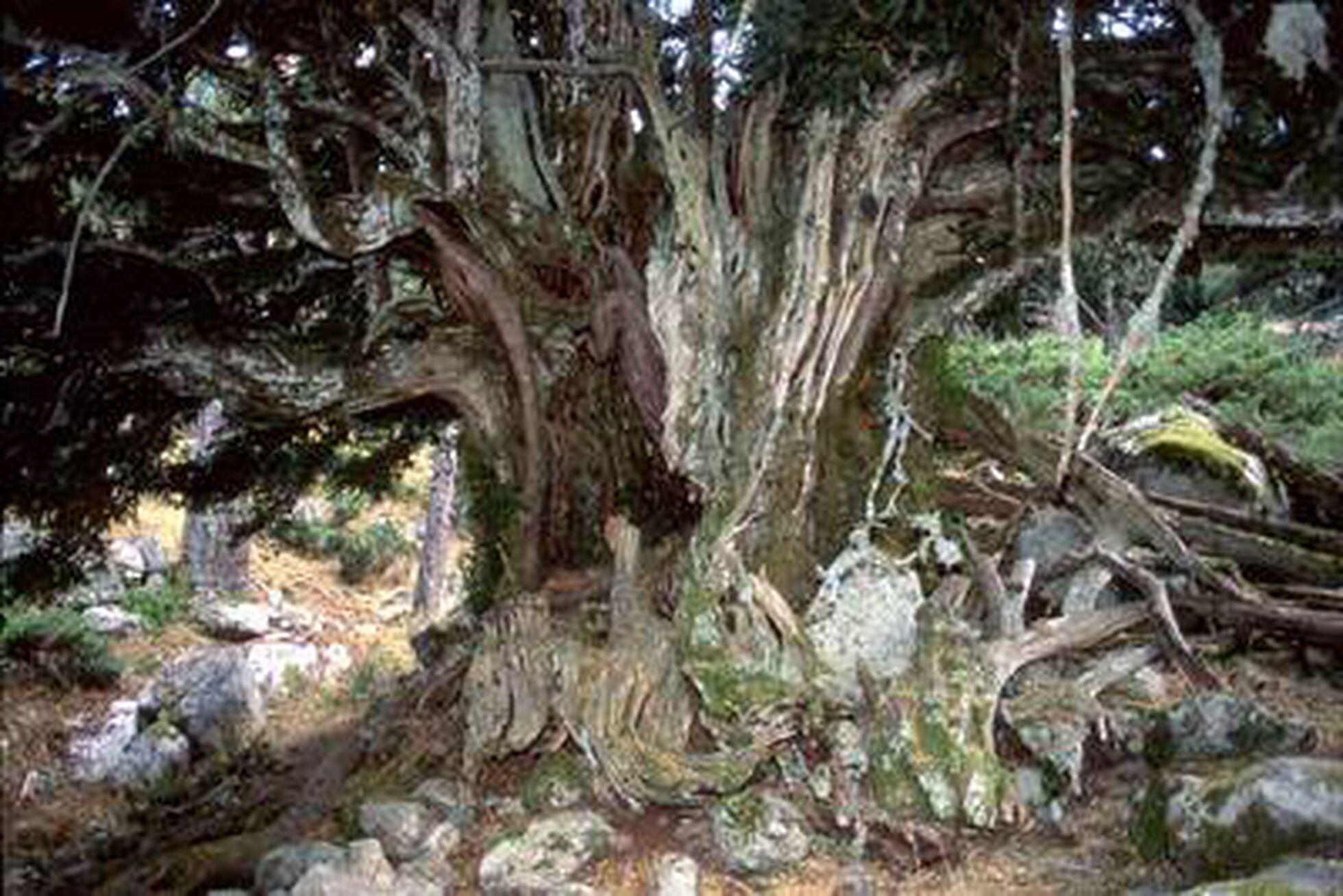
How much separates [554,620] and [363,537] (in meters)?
12.1

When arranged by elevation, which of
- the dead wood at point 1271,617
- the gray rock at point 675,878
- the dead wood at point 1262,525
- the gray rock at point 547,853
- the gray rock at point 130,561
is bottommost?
the gray rock at point 675,878

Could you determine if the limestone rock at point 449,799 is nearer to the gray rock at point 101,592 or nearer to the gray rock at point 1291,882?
the gray rock at point 1291,882

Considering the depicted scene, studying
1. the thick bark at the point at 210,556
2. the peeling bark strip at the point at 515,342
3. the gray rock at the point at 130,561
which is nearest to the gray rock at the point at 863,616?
the peeling bark strip at the point at 515,342

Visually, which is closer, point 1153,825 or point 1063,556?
point 1153,825

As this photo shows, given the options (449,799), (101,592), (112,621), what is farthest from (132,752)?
(101,592)

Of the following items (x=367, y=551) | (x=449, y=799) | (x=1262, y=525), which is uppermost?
(x=367, y=551)

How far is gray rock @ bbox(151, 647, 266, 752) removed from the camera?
315 inches

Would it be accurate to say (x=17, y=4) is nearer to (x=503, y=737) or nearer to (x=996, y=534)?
(x=503, y=737)

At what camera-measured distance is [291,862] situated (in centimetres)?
450

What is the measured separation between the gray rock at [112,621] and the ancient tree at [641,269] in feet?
20.5

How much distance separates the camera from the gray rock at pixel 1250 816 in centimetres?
368

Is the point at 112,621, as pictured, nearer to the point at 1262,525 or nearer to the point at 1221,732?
the point at 1262,525

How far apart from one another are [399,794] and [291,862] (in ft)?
1.97

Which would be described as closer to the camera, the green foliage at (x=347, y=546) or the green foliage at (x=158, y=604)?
the green foliage at (x=158, y=604)
